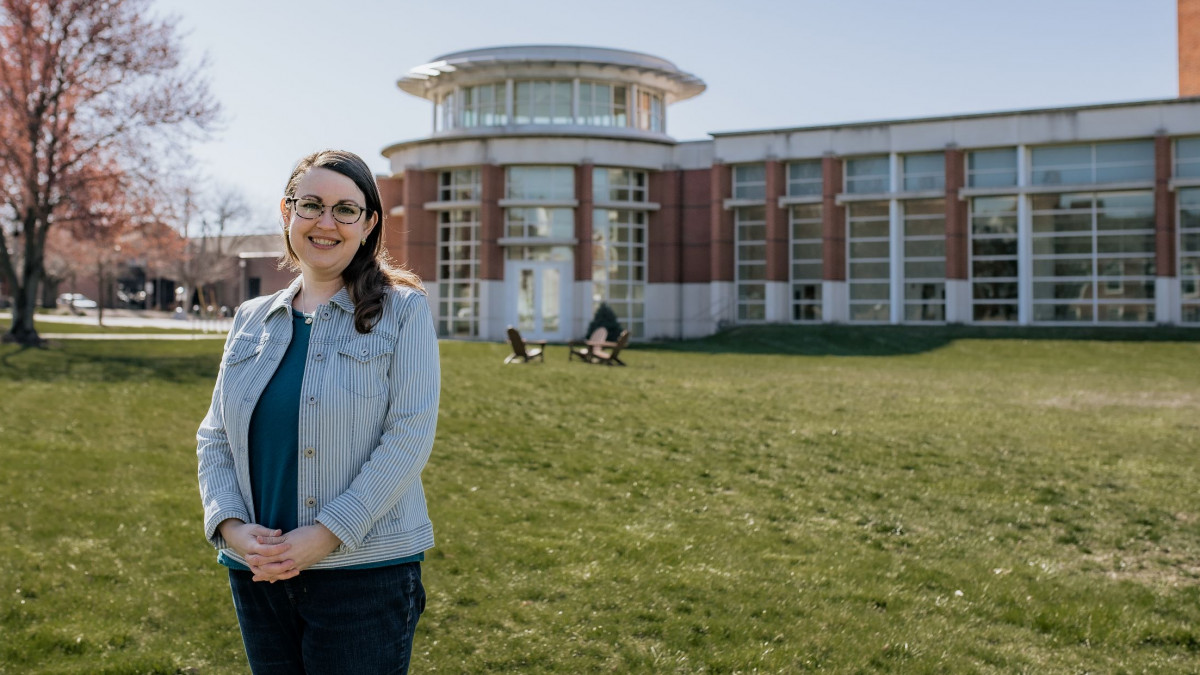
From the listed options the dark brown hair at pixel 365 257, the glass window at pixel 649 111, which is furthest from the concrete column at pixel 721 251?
the dark brown hair at pixel 365 257

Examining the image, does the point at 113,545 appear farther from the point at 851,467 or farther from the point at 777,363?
the point at 777,363

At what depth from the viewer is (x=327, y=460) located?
2.85 metres

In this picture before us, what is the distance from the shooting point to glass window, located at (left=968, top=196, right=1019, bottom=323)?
1553 inches

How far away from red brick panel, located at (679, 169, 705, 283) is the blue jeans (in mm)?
41363

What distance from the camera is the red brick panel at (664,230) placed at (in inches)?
1746

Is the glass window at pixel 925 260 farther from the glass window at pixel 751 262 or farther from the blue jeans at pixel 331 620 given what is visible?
the blue jeans at pixel 331 620

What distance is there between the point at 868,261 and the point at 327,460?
133 feet

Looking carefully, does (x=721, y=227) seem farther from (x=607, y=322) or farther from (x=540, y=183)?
(x=607, y=322)

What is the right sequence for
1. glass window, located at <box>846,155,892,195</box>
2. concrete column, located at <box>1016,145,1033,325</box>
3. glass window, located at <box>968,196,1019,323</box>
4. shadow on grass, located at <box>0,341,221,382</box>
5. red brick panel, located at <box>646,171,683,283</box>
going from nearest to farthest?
shadow on grass, located at <box>0,341,221,382</box> < concrete column, located at <box>1016,145,1033,325</box> < glass window, located at <box>968,196,1019,323</box> < glass window, located at <box>846,155,892,195</box> < red brick panel, located at <box>646,171,683,283</box>

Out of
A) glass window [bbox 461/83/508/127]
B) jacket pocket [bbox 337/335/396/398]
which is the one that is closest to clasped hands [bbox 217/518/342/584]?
jacket pocket [bbox 337/335/396/398]

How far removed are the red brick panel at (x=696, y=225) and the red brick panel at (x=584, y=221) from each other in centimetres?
427

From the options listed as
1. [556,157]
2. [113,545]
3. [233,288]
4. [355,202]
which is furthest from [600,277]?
[233,288]

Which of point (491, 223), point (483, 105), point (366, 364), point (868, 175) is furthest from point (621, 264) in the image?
point (366, 364)

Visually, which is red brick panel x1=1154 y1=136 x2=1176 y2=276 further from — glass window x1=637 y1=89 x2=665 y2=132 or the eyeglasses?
the eyeglasses
